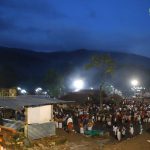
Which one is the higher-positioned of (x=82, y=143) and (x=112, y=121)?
(x=112, y=121)

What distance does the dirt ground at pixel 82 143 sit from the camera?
22141 millimetres

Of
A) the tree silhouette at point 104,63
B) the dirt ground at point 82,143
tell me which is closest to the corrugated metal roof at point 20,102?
the dirt ground at point 82,143

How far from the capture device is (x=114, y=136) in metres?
29.2

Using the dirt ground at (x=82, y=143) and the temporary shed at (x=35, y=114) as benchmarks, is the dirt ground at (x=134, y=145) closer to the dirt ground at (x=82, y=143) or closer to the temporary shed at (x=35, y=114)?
the dirt ground at (x=82, y=143)

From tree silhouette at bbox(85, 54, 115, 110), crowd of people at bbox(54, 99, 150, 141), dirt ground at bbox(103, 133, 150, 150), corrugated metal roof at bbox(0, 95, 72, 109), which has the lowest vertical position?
dirt ground at bbox(103, 133, 150, 150)

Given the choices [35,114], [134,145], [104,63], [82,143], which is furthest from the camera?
[104,63]

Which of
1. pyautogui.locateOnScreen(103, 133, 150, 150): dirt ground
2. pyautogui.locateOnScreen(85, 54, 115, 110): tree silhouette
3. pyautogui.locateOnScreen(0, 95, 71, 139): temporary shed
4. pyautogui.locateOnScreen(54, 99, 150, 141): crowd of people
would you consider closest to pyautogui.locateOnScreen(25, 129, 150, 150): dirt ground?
pyautogui.locateOnScreen(103, 133, 150, 150): dirt ground

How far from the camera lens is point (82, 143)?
2462 centimetres

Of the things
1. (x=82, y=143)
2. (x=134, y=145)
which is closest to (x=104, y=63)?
(x=82, y=143)

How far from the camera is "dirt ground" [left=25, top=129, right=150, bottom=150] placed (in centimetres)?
2214

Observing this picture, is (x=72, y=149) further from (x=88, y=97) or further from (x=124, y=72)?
(x=124, y=72)

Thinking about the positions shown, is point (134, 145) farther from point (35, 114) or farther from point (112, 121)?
point (112, 121)

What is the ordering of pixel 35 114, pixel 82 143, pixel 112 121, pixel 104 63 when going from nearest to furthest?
1. pixel 35 114
2. pixel 82 143
3. pixel 112 121
4. pixel 104 63

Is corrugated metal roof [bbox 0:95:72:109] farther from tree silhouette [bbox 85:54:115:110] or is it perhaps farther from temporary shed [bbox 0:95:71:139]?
tree silhouette [bbox 85:54:115:110]
